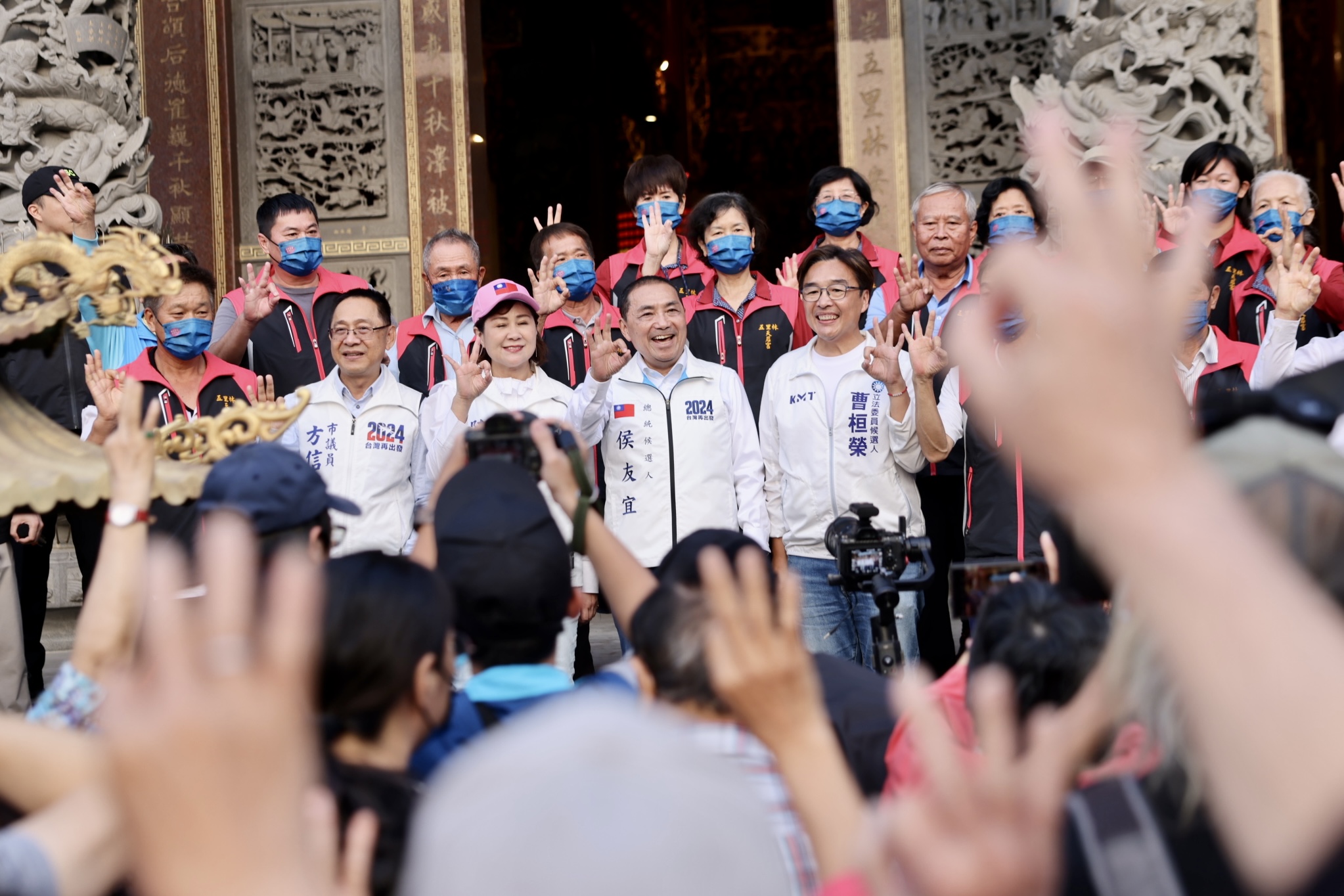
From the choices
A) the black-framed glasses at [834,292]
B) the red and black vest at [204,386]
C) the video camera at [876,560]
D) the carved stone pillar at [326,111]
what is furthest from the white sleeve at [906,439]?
the carved stone pillar at [326,111]

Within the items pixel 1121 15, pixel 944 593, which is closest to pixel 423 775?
pixel 944 593

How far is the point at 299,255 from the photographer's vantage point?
6531 millimetres

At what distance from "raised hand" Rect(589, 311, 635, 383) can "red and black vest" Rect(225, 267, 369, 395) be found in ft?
5.87

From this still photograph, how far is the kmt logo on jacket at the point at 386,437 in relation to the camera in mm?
5191

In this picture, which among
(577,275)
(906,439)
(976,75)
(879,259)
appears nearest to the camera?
(906,439)

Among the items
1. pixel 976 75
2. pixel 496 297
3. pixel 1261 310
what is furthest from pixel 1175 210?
A: pixel 976 75

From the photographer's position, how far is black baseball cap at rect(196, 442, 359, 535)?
272 cm

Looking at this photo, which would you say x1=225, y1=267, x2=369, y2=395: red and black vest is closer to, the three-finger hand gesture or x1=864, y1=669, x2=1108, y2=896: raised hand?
the three-finger hand gesture

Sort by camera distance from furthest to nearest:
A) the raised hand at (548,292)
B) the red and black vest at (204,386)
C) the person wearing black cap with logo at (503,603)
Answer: the raised hand at (548,292), the red and black vest at (204,386), the person wearing black cap with logo at (503,603)

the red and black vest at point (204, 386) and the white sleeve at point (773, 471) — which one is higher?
the red and black vest at point (204, 386)

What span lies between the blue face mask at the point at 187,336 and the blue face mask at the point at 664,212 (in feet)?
6.68

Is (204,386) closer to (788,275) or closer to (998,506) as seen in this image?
(788,275)

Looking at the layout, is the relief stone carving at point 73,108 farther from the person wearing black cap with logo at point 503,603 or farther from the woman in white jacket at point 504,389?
the person wearing black cap with logo at point 503,603

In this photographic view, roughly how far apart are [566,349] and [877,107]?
331 centimetres
